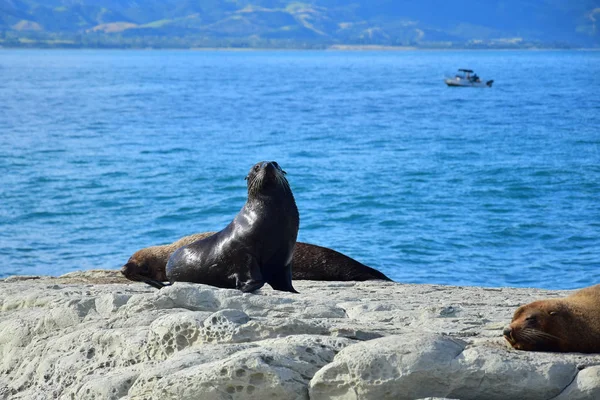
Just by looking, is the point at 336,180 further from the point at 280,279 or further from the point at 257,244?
the point at 257,244

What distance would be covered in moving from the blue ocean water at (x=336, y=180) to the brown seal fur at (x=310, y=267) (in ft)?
15.8

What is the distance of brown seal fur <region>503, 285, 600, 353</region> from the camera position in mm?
5066

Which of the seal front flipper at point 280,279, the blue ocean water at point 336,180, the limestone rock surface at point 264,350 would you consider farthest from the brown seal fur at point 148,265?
the blue ocean water at point 336,180

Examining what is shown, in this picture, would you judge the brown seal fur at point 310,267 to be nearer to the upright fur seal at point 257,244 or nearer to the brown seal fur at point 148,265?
the brown seal fur at point 148,265

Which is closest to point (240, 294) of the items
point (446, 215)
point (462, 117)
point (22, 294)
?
point (22, 294)

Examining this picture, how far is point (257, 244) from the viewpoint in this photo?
24.2 ft

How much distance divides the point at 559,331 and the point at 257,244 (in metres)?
2.89

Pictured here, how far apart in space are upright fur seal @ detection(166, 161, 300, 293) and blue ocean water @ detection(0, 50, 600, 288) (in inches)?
277

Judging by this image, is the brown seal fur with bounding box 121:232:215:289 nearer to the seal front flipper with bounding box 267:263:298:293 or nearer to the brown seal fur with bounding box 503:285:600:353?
the seal front flipper with bounding box 267:263:298:293

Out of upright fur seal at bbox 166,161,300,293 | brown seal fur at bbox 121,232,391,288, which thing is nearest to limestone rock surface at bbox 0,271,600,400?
upright fur seal at bbox 166,161,300,293

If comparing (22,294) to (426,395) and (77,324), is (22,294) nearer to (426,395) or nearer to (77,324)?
(77,324)

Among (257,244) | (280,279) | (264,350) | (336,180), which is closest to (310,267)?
(280,279)

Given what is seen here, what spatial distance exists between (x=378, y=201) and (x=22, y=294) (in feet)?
54.1

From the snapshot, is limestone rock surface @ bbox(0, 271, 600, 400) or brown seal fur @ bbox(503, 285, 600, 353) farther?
brown seal fur @ bbox(503, 285, 600, 353)
